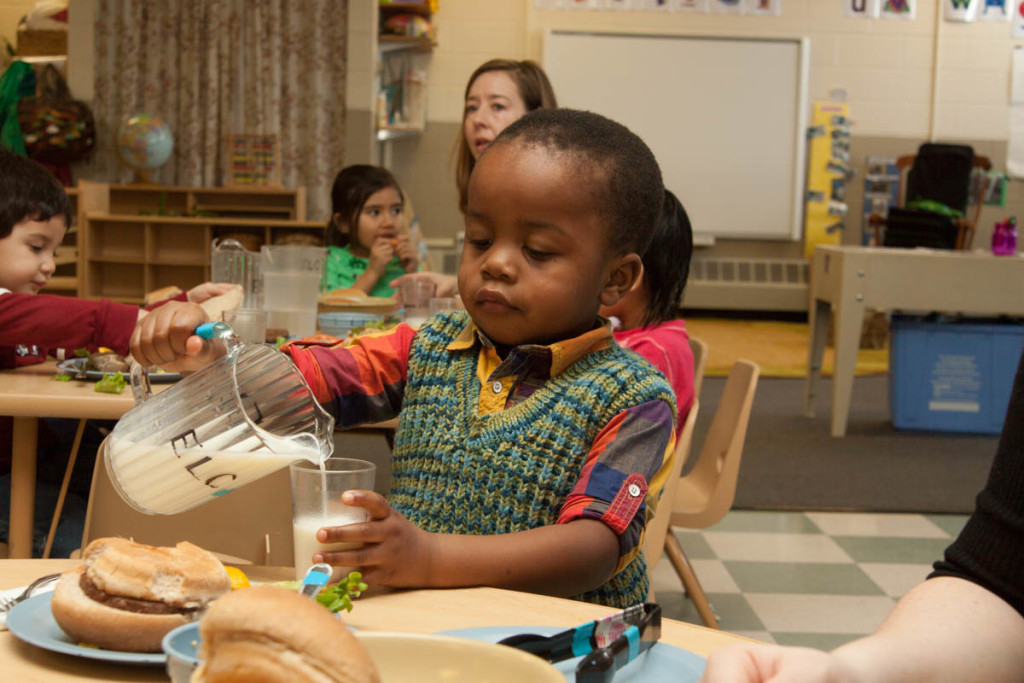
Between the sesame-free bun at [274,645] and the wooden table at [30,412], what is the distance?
121cm

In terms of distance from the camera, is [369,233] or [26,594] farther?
[369,233]

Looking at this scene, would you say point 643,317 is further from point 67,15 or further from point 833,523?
point 67,15

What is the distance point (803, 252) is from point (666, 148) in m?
1.46

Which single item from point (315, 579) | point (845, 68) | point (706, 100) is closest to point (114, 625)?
point (315, 579)

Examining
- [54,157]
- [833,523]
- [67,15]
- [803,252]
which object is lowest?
[833,523]

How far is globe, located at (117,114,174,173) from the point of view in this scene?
20.6ft

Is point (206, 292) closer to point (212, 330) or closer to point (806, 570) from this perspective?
point (212, 330)

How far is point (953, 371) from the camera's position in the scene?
512cm

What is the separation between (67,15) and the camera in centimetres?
649

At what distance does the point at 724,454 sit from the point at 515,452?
4.72ft

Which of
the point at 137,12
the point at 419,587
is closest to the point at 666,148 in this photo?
the point at 137,12

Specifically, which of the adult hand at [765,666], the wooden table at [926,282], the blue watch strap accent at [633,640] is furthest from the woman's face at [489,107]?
the wooden table at [926,282]

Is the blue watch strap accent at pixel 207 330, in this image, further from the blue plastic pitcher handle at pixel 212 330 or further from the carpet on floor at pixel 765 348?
the carpet on floor at pixel 765 348

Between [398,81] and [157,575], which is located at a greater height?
[398,81]
